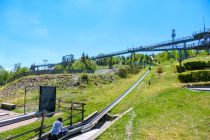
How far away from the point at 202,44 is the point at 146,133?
62.7m

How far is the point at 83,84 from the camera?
41.6m

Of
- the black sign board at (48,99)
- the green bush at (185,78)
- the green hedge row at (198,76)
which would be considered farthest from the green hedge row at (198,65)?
the black sign board at (48,99)

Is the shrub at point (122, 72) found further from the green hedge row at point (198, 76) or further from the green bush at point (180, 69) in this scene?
the green hedge row at point (198, 76)

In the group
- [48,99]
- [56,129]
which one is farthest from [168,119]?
[48,99]

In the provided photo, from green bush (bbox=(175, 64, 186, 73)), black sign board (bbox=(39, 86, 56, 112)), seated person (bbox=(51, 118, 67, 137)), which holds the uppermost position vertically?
green bush (bbox=(175, 64, 186, 73))

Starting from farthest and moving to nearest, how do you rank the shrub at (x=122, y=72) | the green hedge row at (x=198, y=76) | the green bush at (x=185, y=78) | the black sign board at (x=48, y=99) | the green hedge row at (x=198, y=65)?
the shrub at (x=122, y=72) < the green hedge row at (x=198, y=65) < the green bush at (x=185, y=78) < the green hedge row at (x=198, y=76) < the black sign board at (x=48, y=99)

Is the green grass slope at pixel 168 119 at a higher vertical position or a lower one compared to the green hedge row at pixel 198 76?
lower

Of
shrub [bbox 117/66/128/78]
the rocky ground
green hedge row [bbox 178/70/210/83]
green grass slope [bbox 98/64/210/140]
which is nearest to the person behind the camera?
green grass slope [bbox 98/64/210/140]

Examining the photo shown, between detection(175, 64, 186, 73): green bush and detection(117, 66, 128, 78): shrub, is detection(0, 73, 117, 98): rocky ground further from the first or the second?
detection(175, 64, 186, 73): green bush

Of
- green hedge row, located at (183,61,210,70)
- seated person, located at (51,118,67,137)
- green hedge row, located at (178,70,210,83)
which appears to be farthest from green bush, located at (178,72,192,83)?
seated person, located at (51,118,67,137)

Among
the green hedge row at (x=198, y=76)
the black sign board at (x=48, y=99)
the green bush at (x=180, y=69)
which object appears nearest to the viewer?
the black sign board at (x=48, y=99)

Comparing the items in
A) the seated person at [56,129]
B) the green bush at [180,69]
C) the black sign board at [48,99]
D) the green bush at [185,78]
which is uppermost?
the green bush at [180,69]

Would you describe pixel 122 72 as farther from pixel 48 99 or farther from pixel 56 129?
pixel 56 129

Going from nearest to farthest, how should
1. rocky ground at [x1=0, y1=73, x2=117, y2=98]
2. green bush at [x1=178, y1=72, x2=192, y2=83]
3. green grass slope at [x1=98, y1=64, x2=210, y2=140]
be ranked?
green grass slope at [x1=98, y1=64, x2=210, y2=140]
green bush at [x1=178, y1=72, x2=192, y2=83]
rocky ground at [x1=0, y1=73, x2=117, y2=98]
